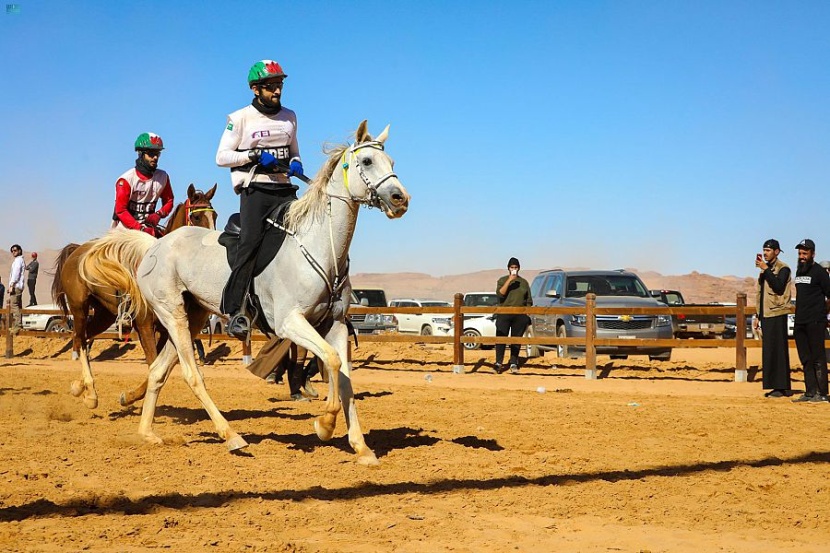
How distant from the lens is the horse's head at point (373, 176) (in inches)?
265

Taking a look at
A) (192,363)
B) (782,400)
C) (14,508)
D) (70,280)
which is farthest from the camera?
(782,400)

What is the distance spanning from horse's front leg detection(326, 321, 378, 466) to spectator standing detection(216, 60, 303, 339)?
792mm

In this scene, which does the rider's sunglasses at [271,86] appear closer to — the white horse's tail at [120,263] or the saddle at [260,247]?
the saddle at [260,247]

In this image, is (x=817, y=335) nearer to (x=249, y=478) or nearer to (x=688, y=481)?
(x=688, y=481)

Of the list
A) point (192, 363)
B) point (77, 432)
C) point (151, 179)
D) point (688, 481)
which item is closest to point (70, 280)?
point (151, 179)

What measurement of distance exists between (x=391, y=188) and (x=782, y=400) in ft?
27.9

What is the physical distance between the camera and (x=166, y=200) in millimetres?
11070

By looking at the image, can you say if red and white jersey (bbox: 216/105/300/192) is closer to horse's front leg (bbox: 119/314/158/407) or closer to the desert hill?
horse's front leg (bbox: 119/314/158/407)

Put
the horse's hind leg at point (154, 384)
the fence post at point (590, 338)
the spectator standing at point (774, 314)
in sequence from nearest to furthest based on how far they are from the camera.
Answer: the horse's hind leg at point (154, 384)
the spectator standing at point (774, 314)
the fence post at point (590, 338)

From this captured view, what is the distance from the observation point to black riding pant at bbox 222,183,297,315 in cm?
754

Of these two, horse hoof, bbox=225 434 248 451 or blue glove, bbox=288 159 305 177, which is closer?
horse hoof, bbox=225 434 248 451

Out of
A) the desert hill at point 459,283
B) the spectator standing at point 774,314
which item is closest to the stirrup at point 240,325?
the spectator standing at point 774,314

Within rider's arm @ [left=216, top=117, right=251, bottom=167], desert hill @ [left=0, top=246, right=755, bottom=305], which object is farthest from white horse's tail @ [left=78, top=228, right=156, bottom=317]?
desert hill @ [left=0, top=246, right=755, bottom=305]

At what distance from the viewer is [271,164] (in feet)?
25.0
